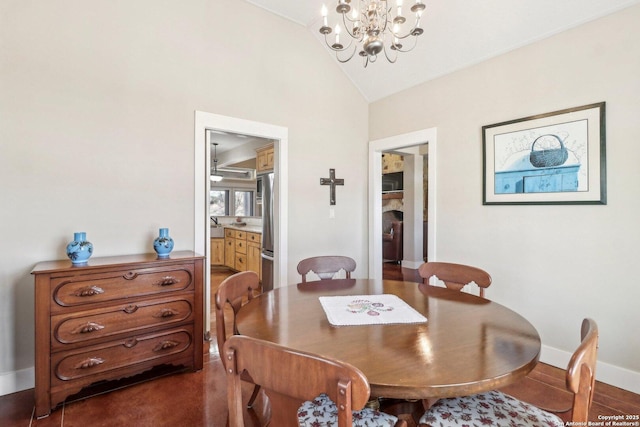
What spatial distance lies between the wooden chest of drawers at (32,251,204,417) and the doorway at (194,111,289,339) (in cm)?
45

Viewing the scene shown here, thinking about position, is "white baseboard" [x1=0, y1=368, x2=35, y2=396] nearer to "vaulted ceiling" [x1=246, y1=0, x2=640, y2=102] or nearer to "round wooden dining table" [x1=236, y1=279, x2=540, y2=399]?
"round wooden dining table" [x1=236, y1=279, x2=540, y2=399]

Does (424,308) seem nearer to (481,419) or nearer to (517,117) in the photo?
(481,419)

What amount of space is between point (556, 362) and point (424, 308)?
1.74m

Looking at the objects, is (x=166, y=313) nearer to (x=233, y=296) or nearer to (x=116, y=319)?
(x=116, y=319)

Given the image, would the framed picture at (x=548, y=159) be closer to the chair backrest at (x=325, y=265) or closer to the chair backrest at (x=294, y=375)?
the chair backrest at (x=325, y=265)

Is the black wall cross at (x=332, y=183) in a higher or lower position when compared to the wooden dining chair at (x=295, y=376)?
higher

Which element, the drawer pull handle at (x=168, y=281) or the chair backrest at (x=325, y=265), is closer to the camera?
the drawer pull handle at (x=168, y=281)

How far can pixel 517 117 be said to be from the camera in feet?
8.66

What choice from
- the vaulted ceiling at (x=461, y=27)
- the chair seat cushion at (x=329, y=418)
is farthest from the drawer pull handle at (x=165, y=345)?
the vaulted ceiling at (x=461, y=27)

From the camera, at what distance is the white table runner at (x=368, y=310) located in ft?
4.48

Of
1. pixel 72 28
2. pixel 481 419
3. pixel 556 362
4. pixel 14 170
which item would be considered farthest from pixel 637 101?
pixel 14 170

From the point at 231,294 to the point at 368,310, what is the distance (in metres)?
0.69

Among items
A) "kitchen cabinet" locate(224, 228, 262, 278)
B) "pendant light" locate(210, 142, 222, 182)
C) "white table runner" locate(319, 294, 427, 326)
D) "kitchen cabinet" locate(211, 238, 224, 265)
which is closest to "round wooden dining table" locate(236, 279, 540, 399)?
"white table runner" locate(319, 294, 427, 326)

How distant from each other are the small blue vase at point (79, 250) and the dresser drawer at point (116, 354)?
0.55 metres
